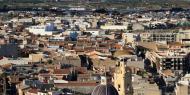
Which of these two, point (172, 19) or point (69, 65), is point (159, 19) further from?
point (69, 65)

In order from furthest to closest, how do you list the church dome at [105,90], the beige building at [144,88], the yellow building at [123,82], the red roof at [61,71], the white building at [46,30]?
the white building at [46,30] → the red roof at [61,71] → the beige building at [144,88] → the yellow building at [123,82] → the church dome at [105,90]

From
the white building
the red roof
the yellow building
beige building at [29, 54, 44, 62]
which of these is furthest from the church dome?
the white building

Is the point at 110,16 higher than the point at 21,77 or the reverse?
the reverse

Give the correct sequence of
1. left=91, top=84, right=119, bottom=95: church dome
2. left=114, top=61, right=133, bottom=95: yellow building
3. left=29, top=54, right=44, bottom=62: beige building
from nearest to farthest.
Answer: left=91, top=84, right=119, bottom=95: church dome < left=114, top=61, right=133, bottom=95: yellow building < left=29, top=54, right=44, bottom=62: beige building

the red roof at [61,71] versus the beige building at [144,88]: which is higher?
the beige building at [144,88]

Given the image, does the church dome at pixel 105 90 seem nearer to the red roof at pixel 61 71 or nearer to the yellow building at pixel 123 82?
the yellow building at pixel 123 82

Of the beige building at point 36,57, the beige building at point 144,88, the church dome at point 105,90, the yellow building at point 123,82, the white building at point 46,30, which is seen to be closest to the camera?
the church dome at point 105,90

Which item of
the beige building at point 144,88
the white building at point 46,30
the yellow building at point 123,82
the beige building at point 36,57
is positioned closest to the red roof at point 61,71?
the beige building at point 36,57

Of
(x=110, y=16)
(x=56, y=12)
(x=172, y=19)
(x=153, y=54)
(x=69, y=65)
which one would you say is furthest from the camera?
(x=56, y=12)

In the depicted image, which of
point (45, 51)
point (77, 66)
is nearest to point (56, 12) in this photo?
point (45, 51)

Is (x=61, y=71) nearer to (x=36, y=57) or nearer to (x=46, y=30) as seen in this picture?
(x=36, y=57)

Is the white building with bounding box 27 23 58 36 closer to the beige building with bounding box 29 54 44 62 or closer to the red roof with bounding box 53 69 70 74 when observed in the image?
the beige building with bounding box 29 54 44 62
